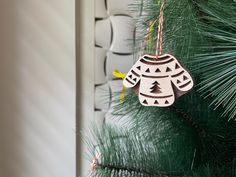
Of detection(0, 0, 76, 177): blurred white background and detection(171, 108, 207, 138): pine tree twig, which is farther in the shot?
detection(0, 0, 76, 177): blurred white background

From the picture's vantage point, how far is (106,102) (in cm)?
73

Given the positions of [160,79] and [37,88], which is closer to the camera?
[160,79]

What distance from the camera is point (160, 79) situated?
39cm

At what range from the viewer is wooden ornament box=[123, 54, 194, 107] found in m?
0.38

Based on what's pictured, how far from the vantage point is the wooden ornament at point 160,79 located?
380 millimetres

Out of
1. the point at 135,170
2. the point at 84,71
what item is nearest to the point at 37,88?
the point at 84,71

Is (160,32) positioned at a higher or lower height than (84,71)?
higher

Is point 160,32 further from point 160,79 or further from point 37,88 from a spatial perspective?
point 37,88

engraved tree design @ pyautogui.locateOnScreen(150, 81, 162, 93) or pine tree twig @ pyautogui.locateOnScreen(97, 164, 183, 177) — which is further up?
engraved tree design @ pyautogui.locateOnScreen(150, 81, 162, 93)

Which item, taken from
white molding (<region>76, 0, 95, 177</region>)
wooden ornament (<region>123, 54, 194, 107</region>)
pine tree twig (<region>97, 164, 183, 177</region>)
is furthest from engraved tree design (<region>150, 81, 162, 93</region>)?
white molding (<region>76, 0, 95, 177</region>)

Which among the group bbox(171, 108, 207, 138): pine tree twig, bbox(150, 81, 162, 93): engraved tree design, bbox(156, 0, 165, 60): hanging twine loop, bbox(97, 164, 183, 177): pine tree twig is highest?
bbox(156, 0, 165, 60): hanging twine loop

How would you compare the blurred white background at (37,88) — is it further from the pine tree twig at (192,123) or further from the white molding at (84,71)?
the pine tree twig at (192,123)

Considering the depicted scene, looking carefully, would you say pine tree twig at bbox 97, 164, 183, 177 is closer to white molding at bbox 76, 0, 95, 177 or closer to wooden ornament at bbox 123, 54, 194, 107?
wooden ornament at bbox 123, 54, 194, 107

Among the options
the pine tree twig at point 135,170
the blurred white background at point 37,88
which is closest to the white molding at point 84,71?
the blurred white background at point 37,88
